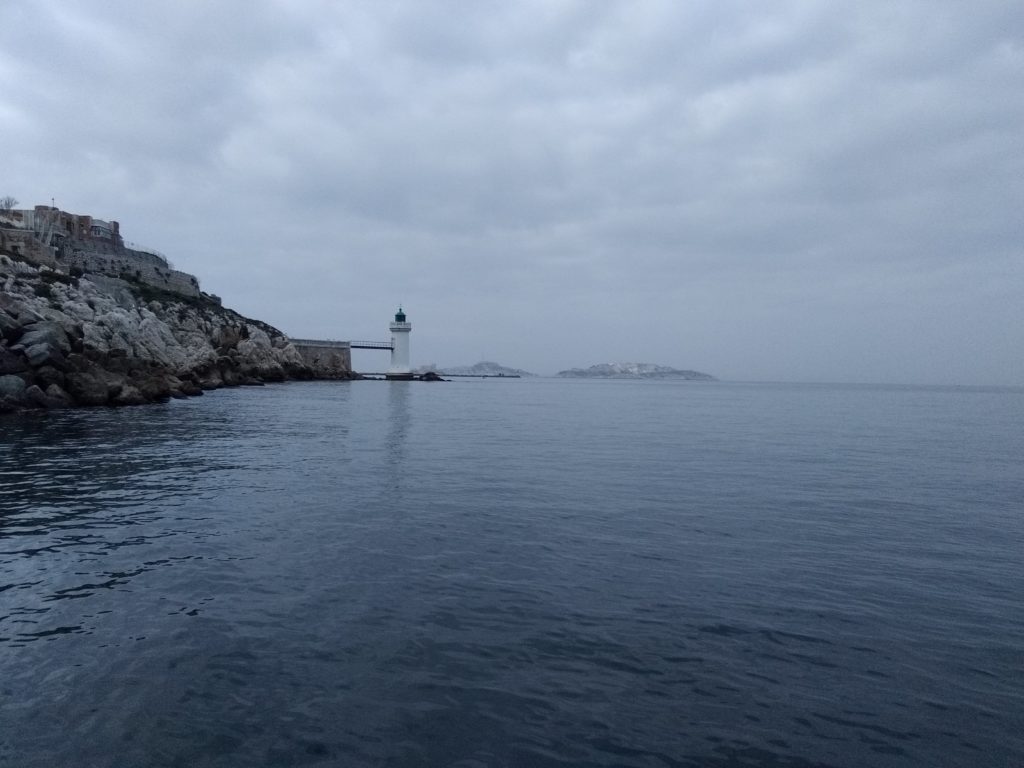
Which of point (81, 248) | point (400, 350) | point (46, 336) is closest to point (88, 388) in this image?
point (46, 336)

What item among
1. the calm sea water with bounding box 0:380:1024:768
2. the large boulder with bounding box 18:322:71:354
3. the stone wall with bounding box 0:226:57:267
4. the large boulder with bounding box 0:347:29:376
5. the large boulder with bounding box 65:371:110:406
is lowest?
the calm sea water with bounding box 0:380:1024:768

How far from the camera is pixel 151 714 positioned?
6742 mm

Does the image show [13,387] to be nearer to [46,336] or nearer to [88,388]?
[46,336]

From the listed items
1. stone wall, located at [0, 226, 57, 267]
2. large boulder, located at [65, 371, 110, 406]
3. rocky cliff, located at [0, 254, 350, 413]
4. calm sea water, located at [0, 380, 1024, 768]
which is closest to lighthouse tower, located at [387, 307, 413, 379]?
rocky cliff, located at [0, 254, 350, 413]

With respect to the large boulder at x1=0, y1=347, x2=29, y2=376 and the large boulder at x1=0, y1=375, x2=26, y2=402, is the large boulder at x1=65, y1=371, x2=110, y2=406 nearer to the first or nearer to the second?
the large boulder at x1=0, y1=347, x2=29, y2=376

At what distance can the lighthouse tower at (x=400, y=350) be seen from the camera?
129000mm

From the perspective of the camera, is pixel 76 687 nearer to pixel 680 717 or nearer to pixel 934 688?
pixel 680 717

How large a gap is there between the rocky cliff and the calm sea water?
2390 cm

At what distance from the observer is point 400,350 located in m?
133

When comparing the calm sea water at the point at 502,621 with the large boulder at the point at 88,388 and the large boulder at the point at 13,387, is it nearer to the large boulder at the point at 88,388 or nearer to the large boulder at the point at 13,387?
the large boulder at the point at 13,387

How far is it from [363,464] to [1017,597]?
65.8 ft

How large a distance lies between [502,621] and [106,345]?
59.6 meters

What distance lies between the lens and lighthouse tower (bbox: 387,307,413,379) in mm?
129000

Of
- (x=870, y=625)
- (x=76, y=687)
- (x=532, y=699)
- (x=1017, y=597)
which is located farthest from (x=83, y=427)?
(x=1017, y=597)
